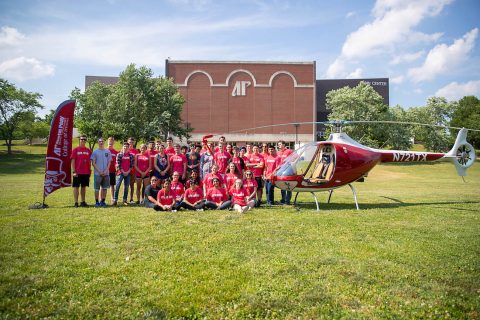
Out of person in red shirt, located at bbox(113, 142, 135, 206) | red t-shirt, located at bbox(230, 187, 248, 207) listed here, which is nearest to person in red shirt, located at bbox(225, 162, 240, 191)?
red t-shirt, located at bbox(230, 187, 248, 207)

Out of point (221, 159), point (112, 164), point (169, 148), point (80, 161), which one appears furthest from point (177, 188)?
point (80, 161)

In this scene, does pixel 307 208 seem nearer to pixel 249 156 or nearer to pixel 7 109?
pixel 249 156

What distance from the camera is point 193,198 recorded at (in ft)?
32.8

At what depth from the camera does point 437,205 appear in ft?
37.6

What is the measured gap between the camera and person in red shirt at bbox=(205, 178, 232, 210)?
32.8 feet

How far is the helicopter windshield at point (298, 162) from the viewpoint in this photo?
33.4ft

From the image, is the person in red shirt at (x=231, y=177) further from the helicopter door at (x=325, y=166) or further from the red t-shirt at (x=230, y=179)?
the helicopter door at (x=325, y=166)

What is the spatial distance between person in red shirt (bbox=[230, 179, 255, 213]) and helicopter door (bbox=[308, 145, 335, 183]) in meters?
2.23

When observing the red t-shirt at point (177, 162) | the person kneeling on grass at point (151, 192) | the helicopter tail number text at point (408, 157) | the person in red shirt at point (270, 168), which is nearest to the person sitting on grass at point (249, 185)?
the person in red shirt at point (270, 168)

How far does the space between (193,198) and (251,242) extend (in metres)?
3.91

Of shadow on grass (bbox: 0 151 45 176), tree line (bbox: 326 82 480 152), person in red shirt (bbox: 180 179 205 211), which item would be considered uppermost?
tree line (bbox: 326 82 480 152)

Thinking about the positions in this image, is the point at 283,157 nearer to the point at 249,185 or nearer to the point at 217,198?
the point at 249,185

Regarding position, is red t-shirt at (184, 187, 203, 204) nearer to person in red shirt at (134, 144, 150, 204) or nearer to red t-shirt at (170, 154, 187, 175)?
red t-shirt at (170, 154, 187, 175)

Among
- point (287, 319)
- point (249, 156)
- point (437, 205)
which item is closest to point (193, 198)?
point (249, 156)
